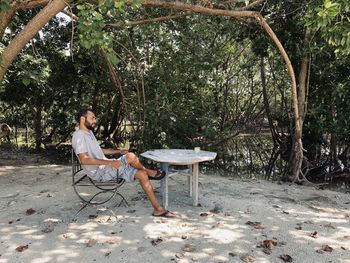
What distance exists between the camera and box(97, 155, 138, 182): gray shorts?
4316 millimetres

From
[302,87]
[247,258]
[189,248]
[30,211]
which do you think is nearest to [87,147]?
[30,211]

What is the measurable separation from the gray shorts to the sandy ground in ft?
1.47

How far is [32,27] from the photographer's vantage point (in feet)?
16.0

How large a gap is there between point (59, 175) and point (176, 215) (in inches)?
112

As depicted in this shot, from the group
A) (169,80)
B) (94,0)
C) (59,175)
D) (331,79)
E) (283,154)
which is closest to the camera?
(94,0)

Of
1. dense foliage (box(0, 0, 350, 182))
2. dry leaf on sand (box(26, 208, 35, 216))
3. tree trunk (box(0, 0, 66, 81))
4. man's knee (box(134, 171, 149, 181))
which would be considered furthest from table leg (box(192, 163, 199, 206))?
tree trunk (box(0, 0, 66, 81))

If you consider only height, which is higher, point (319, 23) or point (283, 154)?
point (319, 23)

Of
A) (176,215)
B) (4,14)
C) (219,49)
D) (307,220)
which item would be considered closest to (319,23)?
(307,220)

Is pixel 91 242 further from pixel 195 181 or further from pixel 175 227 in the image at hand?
pixel 195 181

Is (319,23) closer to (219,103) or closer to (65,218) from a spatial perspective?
(65,218)

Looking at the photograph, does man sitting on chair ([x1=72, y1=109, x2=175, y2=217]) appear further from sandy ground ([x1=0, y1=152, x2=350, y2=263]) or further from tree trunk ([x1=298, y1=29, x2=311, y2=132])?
tree trunk ([x1=298, y1=29, x2=311, y2=132])

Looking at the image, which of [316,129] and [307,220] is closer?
[307,220]

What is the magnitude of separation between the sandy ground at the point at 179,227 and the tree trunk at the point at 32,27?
6.32 feet

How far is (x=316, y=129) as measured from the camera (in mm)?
7703
